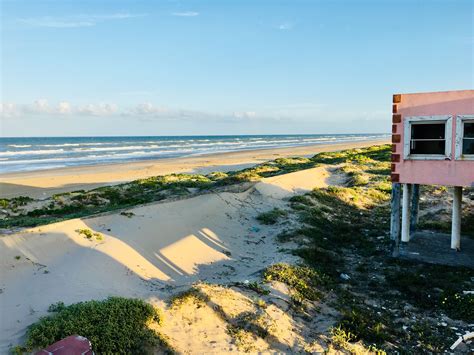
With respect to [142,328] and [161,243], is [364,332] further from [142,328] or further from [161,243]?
[161,243]

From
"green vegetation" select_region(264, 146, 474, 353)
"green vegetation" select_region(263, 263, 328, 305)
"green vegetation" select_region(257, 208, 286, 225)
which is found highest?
"green vegetation" select_region(257, 208, 286, 225)

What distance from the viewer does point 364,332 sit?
8109 mm

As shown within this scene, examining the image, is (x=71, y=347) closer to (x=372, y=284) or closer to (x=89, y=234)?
(x=89, y=234)

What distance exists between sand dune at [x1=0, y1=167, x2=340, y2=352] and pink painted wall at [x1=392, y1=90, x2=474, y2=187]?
15.5ft

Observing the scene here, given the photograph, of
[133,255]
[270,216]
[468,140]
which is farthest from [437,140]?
[133,255]

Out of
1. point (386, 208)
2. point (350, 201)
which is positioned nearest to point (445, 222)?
point (386, 208)

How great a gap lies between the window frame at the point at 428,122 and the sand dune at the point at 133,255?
5.04 m

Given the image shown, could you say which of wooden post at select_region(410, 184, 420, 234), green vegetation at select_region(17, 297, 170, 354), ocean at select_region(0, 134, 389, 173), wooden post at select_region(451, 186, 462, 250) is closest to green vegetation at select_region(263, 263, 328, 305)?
green vegetation at select_region(17, 297, 170, 354)

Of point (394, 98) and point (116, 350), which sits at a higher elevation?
point (394, 98)

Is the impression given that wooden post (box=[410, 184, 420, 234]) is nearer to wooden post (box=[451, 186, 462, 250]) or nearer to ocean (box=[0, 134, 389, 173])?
wooden post (box=[451, 186, 462, 250])

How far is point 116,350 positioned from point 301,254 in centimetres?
732

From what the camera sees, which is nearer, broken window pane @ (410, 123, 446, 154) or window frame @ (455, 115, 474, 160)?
window frame @ (455, 115, 474, 160)

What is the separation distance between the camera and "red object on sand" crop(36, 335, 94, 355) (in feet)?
18.5

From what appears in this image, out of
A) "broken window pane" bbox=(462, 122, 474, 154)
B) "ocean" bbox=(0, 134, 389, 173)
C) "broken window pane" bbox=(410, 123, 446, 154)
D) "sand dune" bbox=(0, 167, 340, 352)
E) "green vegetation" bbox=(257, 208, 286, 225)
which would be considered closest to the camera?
"sand dune" bbox=(0, 167, 340, 352)
